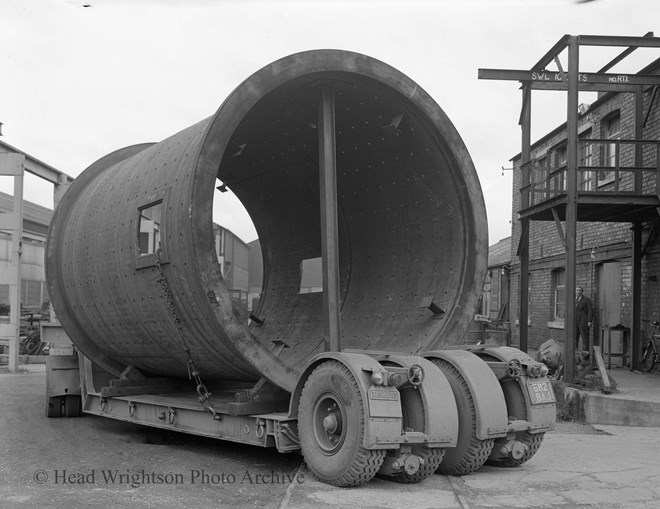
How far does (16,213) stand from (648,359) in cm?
1343

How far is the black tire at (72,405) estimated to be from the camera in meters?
10.4

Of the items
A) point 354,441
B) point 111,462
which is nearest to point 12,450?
point 111,462

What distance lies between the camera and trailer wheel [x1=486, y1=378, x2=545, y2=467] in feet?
22.7

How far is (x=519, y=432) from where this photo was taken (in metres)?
6.89

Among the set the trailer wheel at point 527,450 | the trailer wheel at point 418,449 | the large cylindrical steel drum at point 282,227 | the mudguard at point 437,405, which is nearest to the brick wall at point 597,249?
the large cylindrical steel drum at point 282,227

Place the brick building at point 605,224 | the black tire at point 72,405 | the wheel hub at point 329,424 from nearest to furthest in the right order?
1. the wheel hub at point 329,424
2. the black tire at point 72,405
3. the brick building at point 605,224

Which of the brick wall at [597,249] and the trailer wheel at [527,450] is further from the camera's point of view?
the brick wall at [597,249]

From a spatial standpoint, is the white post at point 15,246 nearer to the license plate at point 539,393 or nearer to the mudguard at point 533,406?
the mudguard at point 533,406

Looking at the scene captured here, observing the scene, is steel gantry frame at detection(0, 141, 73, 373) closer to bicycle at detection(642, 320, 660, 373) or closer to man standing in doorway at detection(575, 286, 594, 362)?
man standing in doorway at detection(575, 286, 594, 362)

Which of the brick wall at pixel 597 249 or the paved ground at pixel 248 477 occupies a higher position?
the brick wall at pixel 597 249

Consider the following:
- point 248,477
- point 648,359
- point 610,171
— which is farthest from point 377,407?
point 610,171

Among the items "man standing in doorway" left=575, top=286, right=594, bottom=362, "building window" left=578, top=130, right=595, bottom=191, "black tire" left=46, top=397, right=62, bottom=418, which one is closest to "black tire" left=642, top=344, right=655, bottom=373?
"man standing in doorway" left=575, top=286, right=594, bottom=362

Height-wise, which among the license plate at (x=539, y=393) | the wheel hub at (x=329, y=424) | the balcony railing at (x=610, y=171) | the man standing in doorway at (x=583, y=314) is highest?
the balcony railing at (x=610, y=171)

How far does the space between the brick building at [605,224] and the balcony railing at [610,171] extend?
0.02 m
